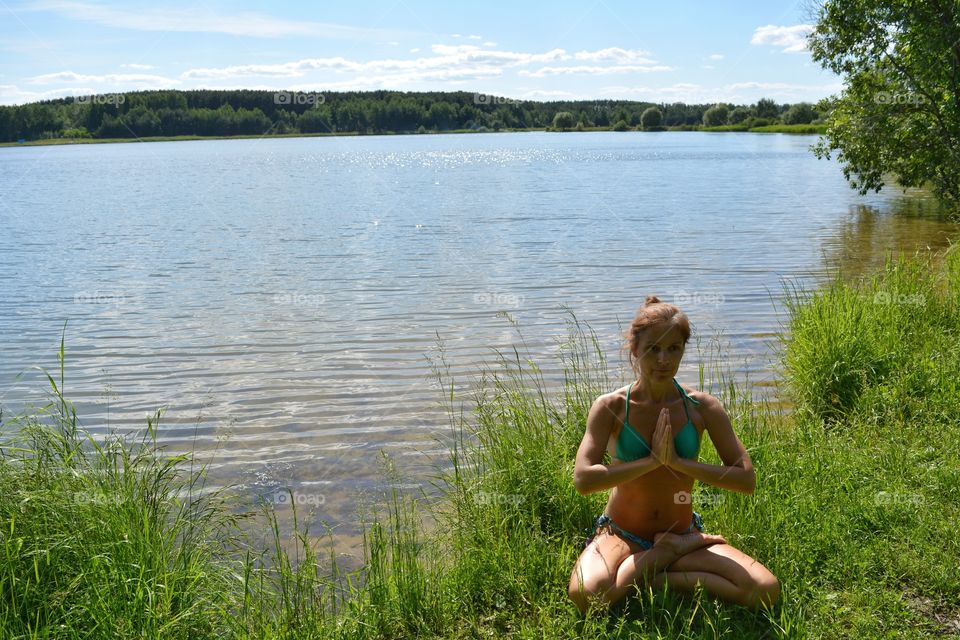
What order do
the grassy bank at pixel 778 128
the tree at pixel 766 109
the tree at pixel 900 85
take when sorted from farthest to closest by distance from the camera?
the tree at pixel 766 109, the grassy bank at pixel 778 128, the tree at pixel 900 85

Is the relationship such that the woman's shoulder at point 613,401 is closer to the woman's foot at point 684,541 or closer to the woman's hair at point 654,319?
the woman's hair at point 654,319

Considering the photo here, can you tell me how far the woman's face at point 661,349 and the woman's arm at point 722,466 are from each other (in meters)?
0.31

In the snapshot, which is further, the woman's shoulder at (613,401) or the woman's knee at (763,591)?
the woman's shoulder at (613,401)

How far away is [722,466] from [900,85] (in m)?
17.5

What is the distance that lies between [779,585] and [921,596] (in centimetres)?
77

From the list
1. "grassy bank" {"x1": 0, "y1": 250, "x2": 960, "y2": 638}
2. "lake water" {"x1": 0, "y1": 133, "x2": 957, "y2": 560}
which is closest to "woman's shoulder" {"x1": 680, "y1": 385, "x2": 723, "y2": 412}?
"grassy bank" {"x1": 0, "y1": 250, "x2": 960, "y2": 638}

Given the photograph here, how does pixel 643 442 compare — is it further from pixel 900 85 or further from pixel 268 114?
pixel 268 114

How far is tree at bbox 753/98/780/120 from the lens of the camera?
119438 millimetres

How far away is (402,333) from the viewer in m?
11.7

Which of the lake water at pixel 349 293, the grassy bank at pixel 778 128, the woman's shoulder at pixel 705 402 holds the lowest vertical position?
the lake water at pixel 349 293

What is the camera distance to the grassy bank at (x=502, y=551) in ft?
12.0

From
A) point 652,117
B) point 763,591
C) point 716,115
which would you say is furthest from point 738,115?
point 763,591

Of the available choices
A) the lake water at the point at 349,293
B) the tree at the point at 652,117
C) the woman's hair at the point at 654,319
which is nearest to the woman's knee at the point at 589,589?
the woman's hair at the point at 654,319

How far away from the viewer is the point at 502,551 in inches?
170
